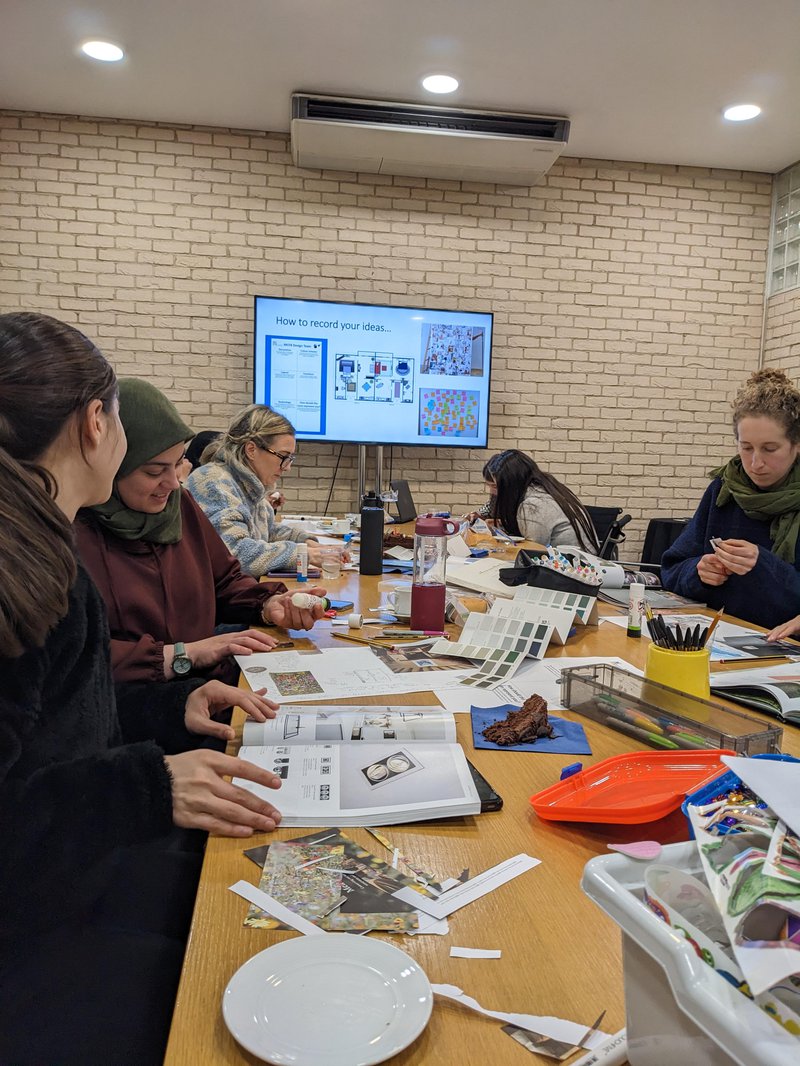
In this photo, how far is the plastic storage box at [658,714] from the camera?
117 centimetres

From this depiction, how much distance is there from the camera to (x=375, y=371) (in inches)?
234

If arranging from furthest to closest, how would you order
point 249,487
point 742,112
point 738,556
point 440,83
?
point 742,112 → point 440,83 → point 249,487 → point 738,556

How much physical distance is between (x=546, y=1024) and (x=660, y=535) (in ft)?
19.3

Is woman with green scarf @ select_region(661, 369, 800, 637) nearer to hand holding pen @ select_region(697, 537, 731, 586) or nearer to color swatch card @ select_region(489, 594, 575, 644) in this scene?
hand holding pen @ select_region(697, 537, 731, 586)

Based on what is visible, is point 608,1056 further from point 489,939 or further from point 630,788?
point 630,788

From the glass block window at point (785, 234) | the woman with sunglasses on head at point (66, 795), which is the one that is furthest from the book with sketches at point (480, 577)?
the glass block window at point (785, 234)

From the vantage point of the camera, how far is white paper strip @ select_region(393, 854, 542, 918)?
2.77 feet

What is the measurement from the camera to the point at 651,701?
1.40 metres

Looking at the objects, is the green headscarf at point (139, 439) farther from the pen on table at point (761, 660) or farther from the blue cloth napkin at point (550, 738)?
the pen on table at point (761, 660)

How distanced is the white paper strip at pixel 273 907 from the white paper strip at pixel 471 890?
110 millimetres

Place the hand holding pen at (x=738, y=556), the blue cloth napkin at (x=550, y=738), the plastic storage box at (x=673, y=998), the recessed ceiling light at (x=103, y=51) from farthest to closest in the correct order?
the recessed ceiling light at (x=103, y=51) < the hand holding pen at (x=738, y=556) < the blue cloth napkin at (x=550, y=738) < the plastic storage box at (x=673, y=998)

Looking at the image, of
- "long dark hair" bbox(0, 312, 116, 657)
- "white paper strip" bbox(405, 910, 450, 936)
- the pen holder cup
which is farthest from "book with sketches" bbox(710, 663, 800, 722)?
"long dark hair" bbox(0, 312, 116, 657)

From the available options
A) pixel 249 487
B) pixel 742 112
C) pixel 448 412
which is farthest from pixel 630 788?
pixel 742 112

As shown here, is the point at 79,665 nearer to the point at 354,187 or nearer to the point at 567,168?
the point at 354,187
